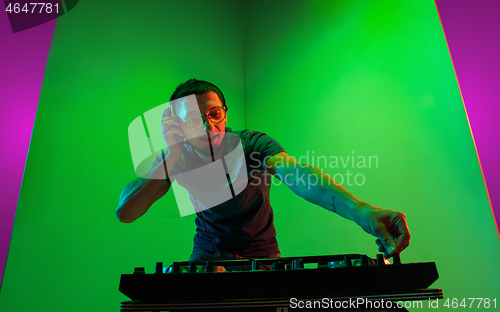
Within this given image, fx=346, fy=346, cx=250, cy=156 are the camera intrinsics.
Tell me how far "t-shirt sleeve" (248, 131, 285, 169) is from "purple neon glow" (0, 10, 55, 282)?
53.9 inches

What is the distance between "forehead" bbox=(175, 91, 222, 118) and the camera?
1.20m

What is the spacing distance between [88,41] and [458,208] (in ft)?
8.04

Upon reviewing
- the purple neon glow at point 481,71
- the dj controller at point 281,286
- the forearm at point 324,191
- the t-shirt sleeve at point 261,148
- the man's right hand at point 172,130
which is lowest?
the dj controller at point 281,286

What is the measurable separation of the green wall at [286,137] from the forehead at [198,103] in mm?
1197

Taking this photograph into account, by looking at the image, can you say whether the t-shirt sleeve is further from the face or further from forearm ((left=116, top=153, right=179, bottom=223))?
forearm ((left=116, top=153, right=179, bottom=223))

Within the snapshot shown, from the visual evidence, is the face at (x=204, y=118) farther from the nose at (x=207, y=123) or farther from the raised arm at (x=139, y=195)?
the raised arm at (x=139, y=195)

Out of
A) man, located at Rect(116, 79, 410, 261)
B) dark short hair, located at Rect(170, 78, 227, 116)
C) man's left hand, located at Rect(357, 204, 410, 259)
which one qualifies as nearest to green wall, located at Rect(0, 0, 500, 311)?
man, located at Rect(116, 79, 410, 261)

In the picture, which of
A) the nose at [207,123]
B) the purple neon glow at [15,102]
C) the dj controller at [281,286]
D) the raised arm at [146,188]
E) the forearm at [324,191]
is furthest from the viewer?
the purple neon glow at [15,102]

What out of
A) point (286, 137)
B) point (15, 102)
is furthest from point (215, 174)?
point (286, 137)

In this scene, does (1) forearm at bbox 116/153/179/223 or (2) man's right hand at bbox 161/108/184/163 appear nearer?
(1) forearm at bbox 116/153/179/223

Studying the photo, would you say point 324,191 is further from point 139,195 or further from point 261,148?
point 139,195

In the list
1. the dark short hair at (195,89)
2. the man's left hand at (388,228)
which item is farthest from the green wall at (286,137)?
the man's left hand at (388,228)

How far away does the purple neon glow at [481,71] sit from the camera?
1.66 meters

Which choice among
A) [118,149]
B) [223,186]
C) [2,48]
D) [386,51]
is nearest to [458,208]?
[386,51]
